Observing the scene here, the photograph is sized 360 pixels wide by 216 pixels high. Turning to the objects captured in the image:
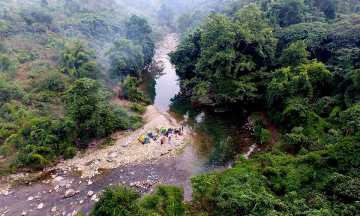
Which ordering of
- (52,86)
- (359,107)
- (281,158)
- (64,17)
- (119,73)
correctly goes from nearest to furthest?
(359,107) → (281,158) → (52,86) → (119,73) → (64,17)

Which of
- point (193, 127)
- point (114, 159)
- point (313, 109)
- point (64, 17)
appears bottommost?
point (114, 159)

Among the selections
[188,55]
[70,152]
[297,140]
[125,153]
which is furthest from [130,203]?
[188,55]

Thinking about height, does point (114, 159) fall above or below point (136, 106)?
below

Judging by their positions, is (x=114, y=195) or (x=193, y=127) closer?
(x=114, y=195)

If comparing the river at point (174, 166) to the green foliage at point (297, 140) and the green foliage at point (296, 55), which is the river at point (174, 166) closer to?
the green foliage at point (297, 140)

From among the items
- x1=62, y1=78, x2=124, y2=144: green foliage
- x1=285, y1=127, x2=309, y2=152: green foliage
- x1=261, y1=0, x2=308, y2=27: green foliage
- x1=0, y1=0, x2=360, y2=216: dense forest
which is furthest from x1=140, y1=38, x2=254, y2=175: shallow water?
x1=261, y1=0, x2=308, y2=27: green foliage

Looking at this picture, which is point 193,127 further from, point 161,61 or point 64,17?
point 64,17

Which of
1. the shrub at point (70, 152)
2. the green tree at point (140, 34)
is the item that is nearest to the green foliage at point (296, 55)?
the green tree at point (140, 34)

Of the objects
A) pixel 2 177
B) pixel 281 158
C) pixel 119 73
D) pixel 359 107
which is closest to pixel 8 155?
pixel 2 177
